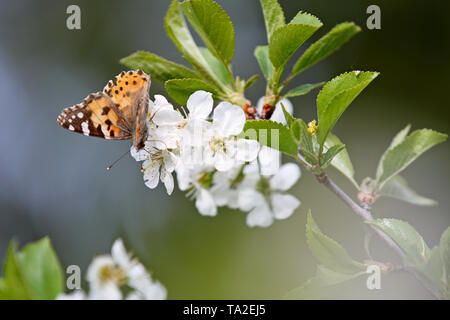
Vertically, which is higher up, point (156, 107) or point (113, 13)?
point (113, 13)

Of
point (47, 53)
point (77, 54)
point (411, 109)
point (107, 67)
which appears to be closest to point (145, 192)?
point (107, 67)

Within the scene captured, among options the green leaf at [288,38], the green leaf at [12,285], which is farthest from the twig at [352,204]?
the green leaf at [12,285]

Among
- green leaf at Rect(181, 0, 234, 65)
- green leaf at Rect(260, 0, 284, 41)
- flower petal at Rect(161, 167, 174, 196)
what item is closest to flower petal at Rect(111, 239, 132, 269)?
flower petal at Rect(161, 167, 174, 196)

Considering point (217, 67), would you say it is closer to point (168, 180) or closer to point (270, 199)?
point (168, 180)

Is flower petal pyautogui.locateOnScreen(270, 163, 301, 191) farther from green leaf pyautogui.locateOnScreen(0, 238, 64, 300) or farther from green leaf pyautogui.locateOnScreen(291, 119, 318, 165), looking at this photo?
green leaf pyautogui.locateOnScreen(0, 238, 64, 300)

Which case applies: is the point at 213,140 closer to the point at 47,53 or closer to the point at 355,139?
the point at 355,139

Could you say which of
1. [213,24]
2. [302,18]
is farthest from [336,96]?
[213,24]

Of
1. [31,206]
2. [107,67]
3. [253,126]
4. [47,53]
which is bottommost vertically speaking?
[253,126]
